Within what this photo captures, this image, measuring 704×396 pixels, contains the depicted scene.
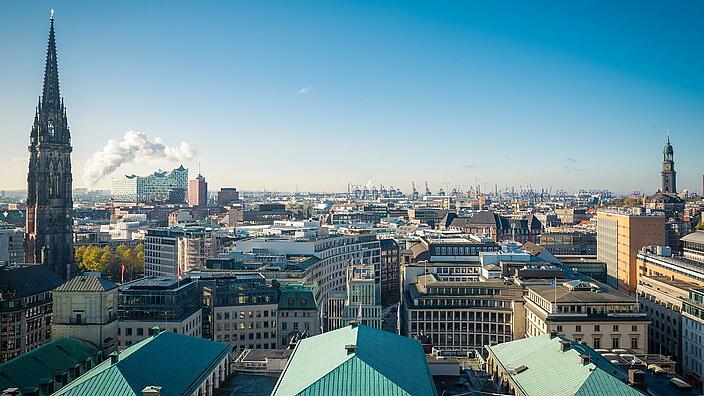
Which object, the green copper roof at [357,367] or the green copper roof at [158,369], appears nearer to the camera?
the green copper roof at [357,367]

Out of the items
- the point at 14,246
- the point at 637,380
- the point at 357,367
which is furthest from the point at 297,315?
the point at 14,246

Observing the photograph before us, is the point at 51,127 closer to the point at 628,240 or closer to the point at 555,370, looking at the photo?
the point at 555,370

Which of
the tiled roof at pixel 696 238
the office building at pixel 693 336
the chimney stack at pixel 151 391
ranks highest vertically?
the tiled roof at pixel 696 238

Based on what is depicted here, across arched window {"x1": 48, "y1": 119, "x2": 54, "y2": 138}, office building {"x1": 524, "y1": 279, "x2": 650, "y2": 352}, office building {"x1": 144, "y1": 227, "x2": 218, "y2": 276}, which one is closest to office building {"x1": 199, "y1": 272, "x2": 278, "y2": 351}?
office building {"x1": 524, "y1": 279, "x2": 650, "y2": 352}

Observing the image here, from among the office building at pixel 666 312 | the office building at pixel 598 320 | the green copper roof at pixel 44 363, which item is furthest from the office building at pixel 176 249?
the office building at pixel 666 312

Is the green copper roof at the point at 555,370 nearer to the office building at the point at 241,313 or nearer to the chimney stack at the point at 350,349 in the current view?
the chimney stack at the point at 350,349

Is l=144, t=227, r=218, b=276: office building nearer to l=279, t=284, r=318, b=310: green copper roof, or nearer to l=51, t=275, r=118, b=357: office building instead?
l=279, t=284, r=318, b=310: green copper roof
